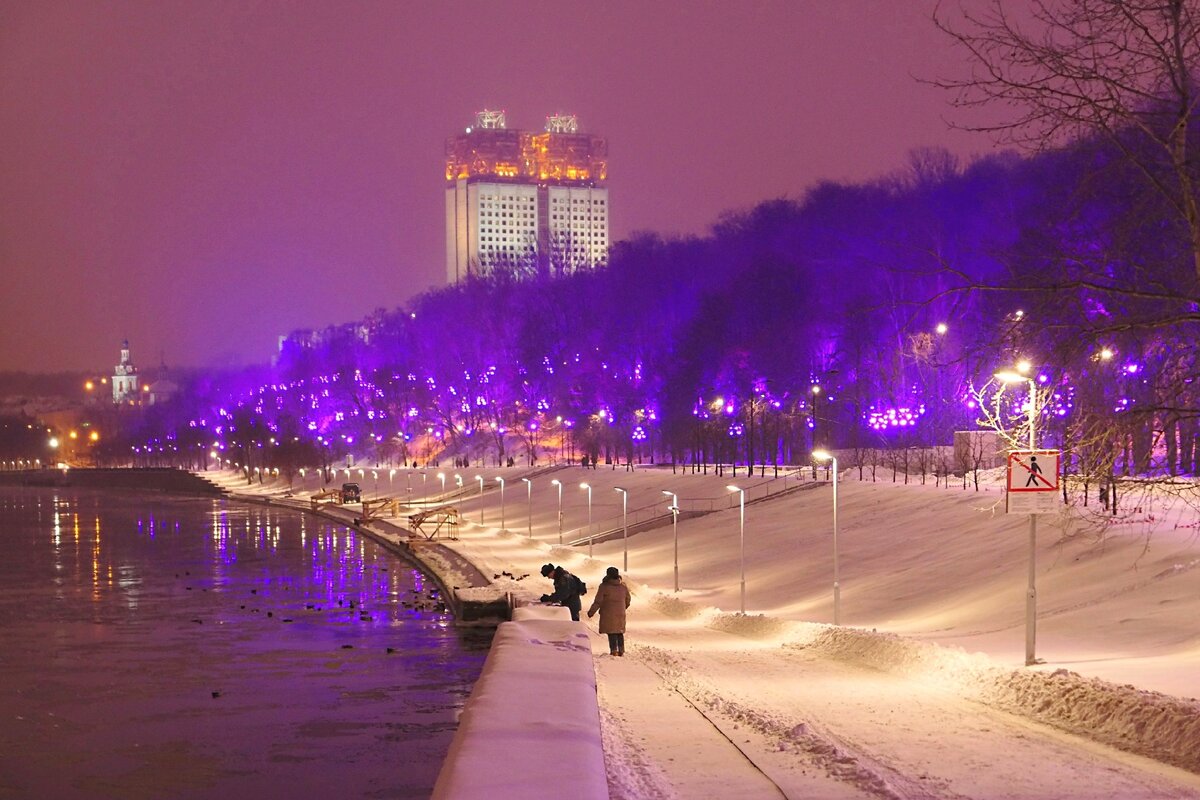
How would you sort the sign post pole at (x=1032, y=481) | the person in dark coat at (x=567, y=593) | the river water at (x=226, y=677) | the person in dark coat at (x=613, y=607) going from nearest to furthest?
the sign post pole at (x=1032, y=481) < the river water at (x=226, y=677) < the person in dark coat at (x=613, y=607) < the person in dark coat at (x=567, y=593)

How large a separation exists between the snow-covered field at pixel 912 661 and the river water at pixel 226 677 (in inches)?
173

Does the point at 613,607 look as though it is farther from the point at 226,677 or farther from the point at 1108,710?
the point at 226,677

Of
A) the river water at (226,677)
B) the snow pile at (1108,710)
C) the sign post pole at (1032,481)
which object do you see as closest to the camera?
the snow pile at (1108,710)

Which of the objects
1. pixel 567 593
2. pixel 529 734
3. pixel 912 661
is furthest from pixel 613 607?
pixel 529 734

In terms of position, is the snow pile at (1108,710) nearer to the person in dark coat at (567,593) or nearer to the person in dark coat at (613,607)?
the person in dark coat at (613,607)

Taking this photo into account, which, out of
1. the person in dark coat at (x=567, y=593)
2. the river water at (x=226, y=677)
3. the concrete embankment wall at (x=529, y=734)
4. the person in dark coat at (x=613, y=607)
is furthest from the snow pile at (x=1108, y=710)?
the person in dark coat at (x=567, y=593)

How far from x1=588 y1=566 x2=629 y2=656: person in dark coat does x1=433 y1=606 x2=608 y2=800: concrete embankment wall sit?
7.43 metres

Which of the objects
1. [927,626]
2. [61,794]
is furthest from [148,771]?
[927,626]

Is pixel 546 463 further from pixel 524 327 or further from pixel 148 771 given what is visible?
pixel 148 771

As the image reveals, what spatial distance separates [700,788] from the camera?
1567 cm

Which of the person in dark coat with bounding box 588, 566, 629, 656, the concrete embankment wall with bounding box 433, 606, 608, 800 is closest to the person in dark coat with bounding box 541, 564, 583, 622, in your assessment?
the person in dark coat with bounding box 588, 566, 629, 656

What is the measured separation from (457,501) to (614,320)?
749 inches

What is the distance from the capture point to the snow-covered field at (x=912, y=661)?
16359 millimetres

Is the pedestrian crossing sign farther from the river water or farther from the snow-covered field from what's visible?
the river water
